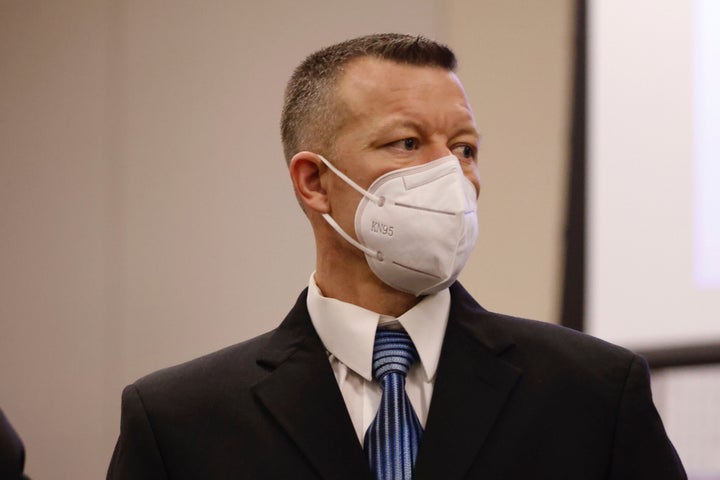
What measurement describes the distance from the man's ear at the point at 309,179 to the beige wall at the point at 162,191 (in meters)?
1.20

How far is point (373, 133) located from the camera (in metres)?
1.87

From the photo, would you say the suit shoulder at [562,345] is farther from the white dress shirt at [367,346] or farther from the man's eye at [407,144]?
the man's eye at [407,144]

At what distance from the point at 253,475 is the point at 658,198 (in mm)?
1747

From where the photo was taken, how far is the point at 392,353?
181 centimetres

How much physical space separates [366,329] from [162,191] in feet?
4.68

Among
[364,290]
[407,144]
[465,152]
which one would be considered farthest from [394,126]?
[364,290]

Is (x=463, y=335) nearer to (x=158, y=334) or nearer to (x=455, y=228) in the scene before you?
(x=455, y=228)

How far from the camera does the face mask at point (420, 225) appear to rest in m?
1.81

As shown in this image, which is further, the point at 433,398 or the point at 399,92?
the point at 399,92

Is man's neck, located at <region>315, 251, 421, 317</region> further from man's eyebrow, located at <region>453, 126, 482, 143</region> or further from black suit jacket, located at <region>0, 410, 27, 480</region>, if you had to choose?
black suit jacket, located at <region>0, 410, 27, 480</region>

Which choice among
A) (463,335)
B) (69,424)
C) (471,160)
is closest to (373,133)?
(471,160)

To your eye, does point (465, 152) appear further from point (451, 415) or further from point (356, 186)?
point (451, 415)

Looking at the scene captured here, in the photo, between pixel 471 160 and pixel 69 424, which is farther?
pixel 69 424

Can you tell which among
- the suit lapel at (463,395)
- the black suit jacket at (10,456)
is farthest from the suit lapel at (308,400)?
the black suit jacket at (10,456)
